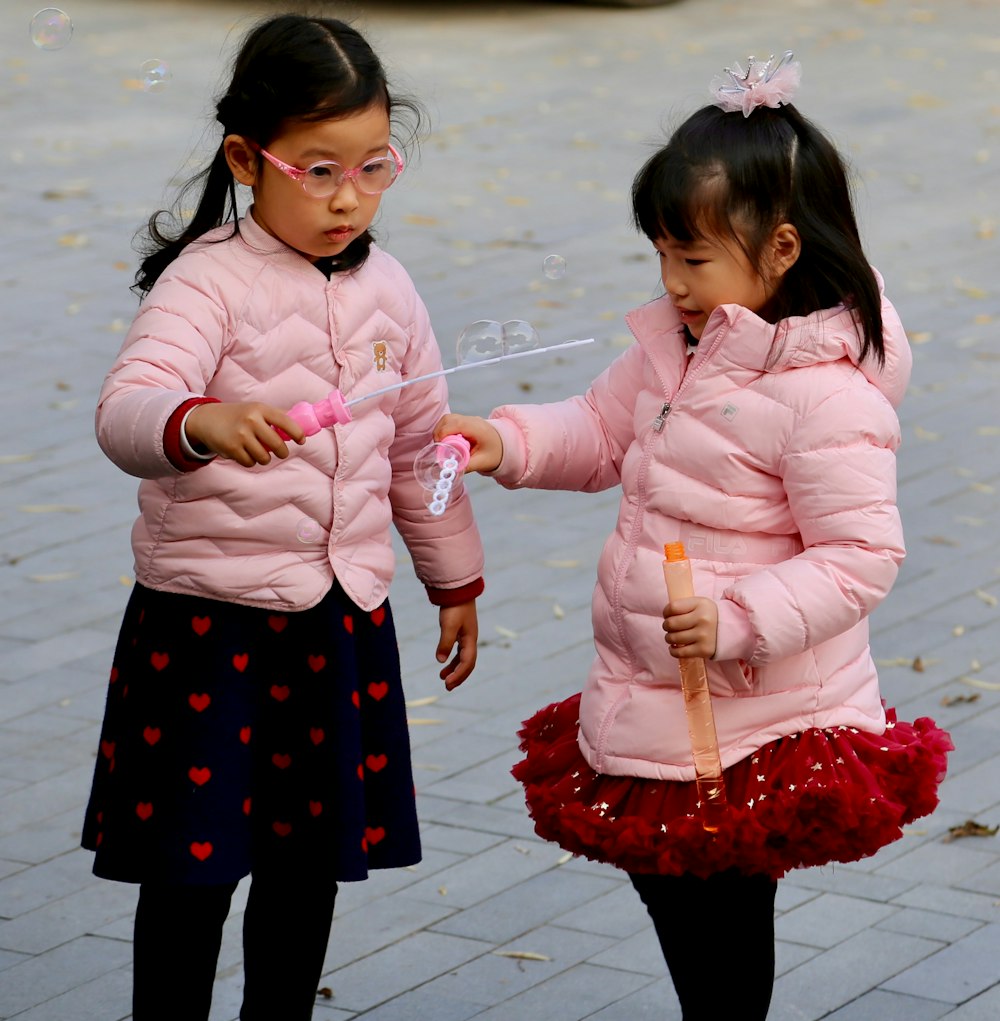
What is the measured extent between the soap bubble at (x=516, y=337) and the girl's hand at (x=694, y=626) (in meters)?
0.48

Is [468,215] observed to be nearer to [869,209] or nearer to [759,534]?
[869,209]

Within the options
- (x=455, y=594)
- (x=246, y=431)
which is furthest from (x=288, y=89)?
(x=455, y=594)

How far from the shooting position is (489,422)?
274 centimetres

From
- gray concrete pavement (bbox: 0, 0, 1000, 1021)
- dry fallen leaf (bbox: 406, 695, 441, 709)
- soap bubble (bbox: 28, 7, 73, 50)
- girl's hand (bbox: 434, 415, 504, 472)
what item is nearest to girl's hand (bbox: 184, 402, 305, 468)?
girl's hand (bbox: 434, 415, 504, 472)

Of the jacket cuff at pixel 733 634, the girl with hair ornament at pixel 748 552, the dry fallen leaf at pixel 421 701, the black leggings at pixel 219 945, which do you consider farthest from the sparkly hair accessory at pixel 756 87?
the dry fallen leaf at pixel 421 701

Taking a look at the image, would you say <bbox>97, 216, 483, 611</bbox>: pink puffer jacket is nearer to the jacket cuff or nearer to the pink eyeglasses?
the pink eyeglasses

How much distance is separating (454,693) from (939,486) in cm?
198

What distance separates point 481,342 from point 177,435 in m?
0.52

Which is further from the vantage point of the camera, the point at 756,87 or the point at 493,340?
the point at 493,340

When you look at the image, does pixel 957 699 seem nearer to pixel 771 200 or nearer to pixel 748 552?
pixel 748 552

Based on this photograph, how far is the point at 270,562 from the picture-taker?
8.54 ft

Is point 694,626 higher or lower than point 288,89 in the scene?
lower

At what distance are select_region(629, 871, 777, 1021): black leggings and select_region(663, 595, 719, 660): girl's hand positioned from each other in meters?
0.39

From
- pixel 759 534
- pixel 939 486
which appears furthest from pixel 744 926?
pixel 939 486
